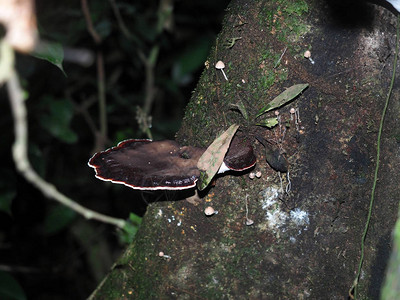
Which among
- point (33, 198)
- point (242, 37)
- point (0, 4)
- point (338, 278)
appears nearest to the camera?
point (0, 4)

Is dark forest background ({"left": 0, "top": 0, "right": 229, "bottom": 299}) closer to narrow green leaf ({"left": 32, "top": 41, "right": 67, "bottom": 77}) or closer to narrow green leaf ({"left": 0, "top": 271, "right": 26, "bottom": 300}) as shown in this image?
narrow green leaf ({"left": 0, "top": 271, "right": 26, "bottom": 300})

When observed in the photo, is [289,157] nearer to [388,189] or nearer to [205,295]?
[388,189]

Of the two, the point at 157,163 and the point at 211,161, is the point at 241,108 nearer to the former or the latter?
the point at 211,161

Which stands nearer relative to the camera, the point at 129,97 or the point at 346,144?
the point at 346,144

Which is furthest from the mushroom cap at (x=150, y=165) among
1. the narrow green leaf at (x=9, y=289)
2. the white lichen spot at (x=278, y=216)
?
the narrow green leaf at (x=9, y=289)

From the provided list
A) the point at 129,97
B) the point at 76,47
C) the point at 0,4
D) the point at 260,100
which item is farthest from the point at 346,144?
the point at 76,47

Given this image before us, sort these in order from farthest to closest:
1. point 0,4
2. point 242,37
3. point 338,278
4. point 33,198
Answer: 1. point 33,198
2. point 242,37
3. point 338,278
4. point 0,4

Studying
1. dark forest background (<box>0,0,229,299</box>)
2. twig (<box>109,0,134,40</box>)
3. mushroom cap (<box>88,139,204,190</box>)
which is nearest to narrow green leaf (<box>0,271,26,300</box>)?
mushroom cap (<box>88,139,204,190</box>)
